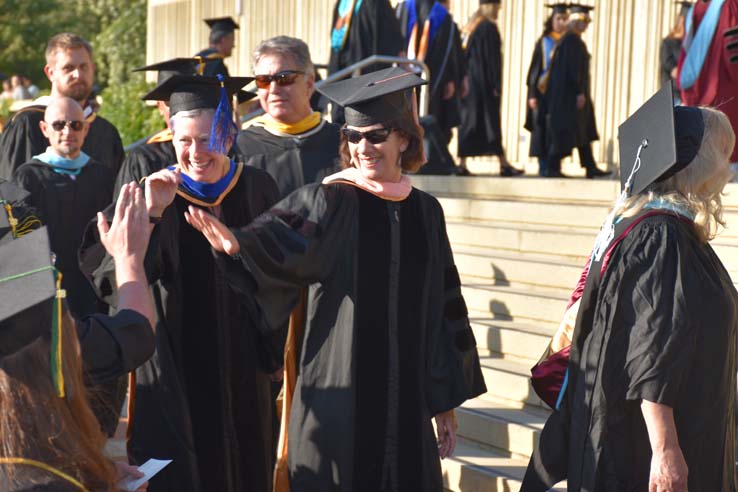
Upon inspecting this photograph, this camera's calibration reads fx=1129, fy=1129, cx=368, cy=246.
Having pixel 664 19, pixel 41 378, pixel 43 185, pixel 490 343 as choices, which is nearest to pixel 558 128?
pixel 664 19

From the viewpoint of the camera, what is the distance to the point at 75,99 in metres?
6.81

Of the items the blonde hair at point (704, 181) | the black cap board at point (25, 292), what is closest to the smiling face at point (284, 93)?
the blonde hair at point (704, 181)

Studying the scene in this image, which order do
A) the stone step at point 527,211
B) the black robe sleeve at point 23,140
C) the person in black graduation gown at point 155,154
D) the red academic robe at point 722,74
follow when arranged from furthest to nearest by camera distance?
the red academic robe at point 722,74
the stone step at point 527,211
the black robe sleeve at point 23,140
the person in black graduation gown at point 155,154

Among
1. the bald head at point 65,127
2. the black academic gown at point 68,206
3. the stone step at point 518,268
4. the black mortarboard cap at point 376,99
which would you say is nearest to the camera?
the black mortarboard cap at point 376,99

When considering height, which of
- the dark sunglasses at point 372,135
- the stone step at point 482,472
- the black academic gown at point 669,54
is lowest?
the stone step at point 482,472

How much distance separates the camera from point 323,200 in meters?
4.06

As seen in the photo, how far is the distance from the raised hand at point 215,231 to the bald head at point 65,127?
2.59m

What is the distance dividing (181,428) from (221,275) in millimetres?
609

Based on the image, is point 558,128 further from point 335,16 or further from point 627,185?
point 627,185

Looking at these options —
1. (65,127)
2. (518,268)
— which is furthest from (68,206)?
(518,268)

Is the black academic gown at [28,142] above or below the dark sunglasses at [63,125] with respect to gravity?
below

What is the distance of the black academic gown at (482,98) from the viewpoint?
38.3 feet

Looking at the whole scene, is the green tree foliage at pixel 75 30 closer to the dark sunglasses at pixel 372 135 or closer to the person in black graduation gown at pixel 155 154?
the person in black graduation gown at pixel 155 154

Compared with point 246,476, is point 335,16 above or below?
above
